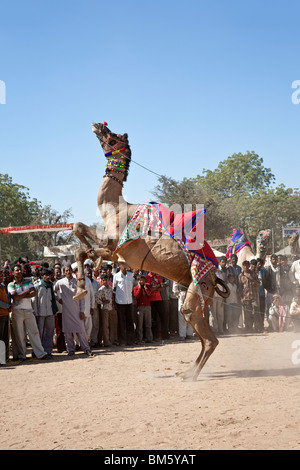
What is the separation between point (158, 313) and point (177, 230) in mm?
5345

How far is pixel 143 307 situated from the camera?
12.0m

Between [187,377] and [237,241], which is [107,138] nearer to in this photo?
[187,377]

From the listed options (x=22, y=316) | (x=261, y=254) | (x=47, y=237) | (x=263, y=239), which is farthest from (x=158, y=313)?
(x=47, y=237)

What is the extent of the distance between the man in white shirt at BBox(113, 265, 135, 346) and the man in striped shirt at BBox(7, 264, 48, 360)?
228cm

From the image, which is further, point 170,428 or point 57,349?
point 57,349

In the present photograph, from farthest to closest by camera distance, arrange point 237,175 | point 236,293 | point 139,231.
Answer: point 237,175 → point 236,293 → point 139,231

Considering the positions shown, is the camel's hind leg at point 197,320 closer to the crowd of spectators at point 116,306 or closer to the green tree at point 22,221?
the crowd of spectators at point 116,306

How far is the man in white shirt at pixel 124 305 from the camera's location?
11625 millimetres

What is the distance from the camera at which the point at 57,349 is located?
11.0 meters

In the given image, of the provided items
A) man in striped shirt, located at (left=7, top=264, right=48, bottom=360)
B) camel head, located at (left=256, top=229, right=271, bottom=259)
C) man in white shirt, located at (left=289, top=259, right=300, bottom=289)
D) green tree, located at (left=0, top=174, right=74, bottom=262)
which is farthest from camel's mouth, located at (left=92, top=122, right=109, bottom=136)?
green tree, located at (left=0, top=174, right=74, bottom=262)

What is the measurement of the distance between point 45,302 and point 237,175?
3977 centimetres
